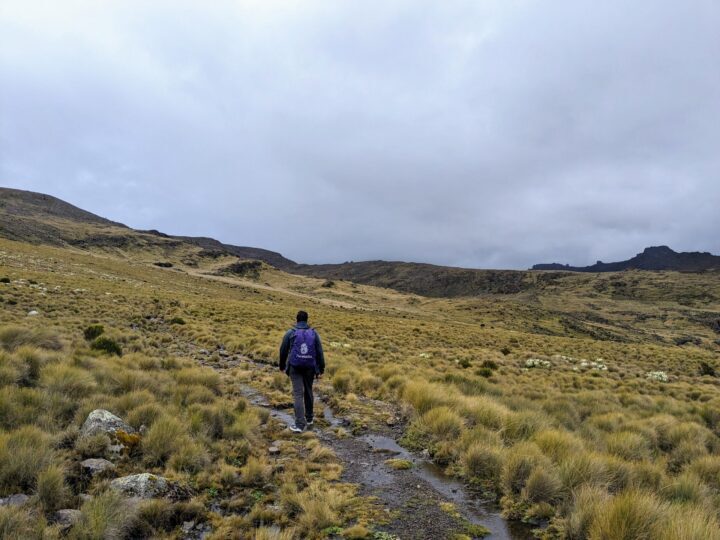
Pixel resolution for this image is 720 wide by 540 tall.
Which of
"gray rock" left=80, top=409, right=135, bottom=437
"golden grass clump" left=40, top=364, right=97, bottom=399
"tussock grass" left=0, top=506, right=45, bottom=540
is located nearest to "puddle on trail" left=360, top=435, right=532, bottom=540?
"gray rock" left=80, top=409, right=135, bottom=437

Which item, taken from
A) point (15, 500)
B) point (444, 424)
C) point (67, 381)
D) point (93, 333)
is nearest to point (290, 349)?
point (444, 424)

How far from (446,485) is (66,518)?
5169mm

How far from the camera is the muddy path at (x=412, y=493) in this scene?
516 cm

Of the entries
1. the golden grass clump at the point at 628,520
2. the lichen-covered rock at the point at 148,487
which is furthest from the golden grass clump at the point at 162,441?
the golden grass clump at the point at 628,520

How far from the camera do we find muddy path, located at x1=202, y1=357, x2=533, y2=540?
5.16 meters

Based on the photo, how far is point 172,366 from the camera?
12062mm

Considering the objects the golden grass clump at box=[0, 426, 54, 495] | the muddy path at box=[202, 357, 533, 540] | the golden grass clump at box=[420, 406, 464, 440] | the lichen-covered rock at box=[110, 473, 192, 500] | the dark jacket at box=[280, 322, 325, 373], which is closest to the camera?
the golden grass clump at box=[0, 426, 54, 495]

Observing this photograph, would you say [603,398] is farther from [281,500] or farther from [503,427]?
[281,500]

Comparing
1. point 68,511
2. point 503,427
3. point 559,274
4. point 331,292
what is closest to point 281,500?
point 68,511

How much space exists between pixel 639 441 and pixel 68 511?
1032 centimetres

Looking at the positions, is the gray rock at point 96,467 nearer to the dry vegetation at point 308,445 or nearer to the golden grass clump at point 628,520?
the dry vegetation at point 308,445

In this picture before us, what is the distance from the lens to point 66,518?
14.2 ft

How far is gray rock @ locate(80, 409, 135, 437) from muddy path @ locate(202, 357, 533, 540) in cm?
374

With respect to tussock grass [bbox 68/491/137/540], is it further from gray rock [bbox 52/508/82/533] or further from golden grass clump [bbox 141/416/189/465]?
golden grass clump [bbox 141/416/189/465]
